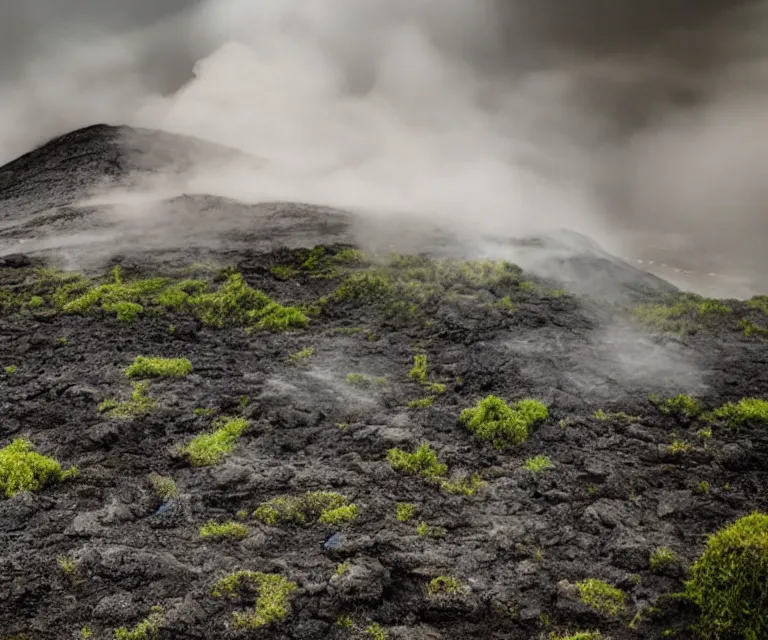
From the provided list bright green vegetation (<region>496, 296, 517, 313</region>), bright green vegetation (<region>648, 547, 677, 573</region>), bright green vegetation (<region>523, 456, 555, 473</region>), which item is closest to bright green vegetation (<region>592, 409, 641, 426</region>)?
bright green vegetation (<region>523, 456, 555, 473</region>)

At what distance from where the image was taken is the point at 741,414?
13453mm

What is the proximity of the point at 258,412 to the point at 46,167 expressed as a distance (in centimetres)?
3596

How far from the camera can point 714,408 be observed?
1398 centimetres

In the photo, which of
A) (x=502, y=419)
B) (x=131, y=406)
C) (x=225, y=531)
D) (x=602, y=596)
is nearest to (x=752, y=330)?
(x=502, y=419)

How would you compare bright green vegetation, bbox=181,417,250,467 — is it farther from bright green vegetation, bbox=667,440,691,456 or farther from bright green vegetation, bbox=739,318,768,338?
bright green vegetation, bbox=739,318,768,338

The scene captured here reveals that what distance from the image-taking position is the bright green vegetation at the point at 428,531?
403 inches

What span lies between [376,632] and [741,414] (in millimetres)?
Answer: 9402

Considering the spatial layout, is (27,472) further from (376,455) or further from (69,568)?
(376,455)

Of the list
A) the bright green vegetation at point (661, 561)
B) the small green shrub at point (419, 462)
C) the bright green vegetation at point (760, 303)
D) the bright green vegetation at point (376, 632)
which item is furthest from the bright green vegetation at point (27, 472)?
the bright green vegetation at point (760, 303)

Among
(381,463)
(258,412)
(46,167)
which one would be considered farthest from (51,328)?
(46,167)

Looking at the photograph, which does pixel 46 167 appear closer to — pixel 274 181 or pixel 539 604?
pixel 274 181

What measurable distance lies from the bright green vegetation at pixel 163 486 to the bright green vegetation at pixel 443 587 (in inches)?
189

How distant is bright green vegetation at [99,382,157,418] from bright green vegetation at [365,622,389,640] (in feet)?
24.3

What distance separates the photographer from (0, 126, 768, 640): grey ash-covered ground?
889 cm
